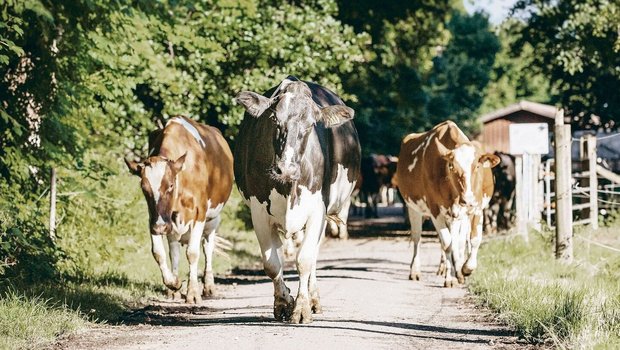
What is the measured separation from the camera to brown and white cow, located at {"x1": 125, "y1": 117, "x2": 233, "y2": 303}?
457 inches

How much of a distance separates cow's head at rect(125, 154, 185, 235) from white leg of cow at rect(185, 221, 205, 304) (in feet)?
3.01

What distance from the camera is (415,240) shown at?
15.8 meters

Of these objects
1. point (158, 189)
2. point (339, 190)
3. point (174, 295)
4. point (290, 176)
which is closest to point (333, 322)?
point (290, 176)

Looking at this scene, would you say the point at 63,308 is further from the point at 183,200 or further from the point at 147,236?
the point at 147,236

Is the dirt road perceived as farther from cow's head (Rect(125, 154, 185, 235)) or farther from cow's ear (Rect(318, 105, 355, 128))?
cow's ear (Rect(318, 105, 355, 128))

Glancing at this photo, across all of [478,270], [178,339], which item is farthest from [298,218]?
[478,270]

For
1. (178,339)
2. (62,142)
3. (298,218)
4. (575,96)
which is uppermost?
(575,96)

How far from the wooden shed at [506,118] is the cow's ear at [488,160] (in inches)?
2057

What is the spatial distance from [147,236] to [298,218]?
956cm

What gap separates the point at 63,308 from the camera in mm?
10273

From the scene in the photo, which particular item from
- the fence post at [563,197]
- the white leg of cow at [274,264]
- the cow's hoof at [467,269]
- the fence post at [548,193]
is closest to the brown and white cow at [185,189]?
the white leg of cow at [274,264]

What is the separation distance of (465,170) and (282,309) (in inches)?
183

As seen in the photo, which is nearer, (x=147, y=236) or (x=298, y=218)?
(x=298, y=218)

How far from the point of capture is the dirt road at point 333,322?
8570 mm
